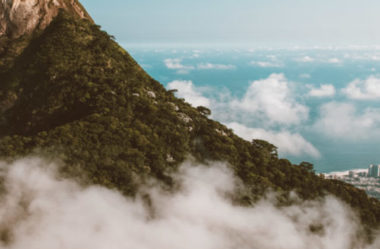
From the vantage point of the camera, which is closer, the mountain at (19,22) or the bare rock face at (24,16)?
the mountain at (19,22)

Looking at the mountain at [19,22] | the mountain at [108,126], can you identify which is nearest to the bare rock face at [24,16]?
the mountain at [19,22]

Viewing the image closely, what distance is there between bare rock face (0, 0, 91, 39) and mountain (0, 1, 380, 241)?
1.26 m

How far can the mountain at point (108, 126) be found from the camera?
156 ft

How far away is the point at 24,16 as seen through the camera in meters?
68.1

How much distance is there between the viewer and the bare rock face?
219 ft

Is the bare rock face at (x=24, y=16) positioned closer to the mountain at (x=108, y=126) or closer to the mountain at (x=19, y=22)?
the mountain at (x=19, y=22)

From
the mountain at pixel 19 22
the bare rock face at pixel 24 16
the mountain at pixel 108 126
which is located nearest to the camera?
the mountain at pixel 108 126

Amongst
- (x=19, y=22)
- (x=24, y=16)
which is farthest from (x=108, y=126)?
(x=24, y=16)

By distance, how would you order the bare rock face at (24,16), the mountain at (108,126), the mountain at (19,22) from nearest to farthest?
the mountain at (108,126)
the mountain at (19,22)
the bare rock face at (24,16)

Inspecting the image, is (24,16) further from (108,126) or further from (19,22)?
(108,126)

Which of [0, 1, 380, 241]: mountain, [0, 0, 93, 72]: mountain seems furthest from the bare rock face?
[0, 1, 380, 241]: mountain

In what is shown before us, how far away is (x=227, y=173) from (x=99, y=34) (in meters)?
Result: 43.2

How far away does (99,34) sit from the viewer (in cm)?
7288

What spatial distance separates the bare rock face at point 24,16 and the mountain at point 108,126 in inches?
49.5
